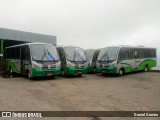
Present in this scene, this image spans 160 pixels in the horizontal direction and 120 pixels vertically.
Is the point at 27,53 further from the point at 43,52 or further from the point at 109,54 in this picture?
the point at 109,54

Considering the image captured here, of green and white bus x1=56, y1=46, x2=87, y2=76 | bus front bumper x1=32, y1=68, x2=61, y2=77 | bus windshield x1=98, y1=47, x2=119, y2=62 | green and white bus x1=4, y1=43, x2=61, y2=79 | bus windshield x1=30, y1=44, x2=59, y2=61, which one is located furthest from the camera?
bus windshield x1=98, y1=47, x2=119, y2=62

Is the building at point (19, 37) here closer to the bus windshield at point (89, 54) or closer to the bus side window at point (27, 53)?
the bus windshield at point (89, 54)

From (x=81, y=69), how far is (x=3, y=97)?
971 centimetres

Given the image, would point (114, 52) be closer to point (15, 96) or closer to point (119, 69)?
point (119, 69)

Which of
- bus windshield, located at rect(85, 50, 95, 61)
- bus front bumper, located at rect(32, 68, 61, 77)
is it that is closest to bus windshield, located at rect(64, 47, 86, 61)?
bus front bumper, located at rect(32, 68, 61, 77)

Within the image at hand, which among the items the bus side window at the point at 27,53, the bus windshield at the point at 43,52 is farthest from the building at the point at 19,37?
the bus windshield at the point at 43,52

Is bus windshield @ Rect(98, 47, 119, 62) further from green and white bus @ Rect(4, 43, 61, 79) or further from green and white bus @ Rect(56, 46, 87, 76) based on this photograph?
green and white bus @ Rect(4, 43, 61, 79)

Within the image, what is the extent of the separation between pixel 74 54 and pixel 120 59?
13.2 ft

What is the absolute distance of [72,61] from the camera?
63.4ft

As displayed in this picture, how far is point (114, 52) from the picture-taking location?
20844 mm

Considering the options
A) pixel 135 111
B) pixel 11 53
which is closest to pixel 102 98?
pixel 135 111

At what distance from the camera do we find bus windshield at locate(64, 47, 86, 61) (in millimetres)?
19497

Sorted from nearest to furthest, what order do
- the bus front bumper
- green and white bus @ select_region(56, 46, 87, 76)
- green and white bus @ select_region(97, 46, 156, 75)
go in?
1. the bus front bumper
2. green and white bus @ select_region(56, 46, 87, 76)
3. green and white bus @ select_region(97, 46, 156, 75)

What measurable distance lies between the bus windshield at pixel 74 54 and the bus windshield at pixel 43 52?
5.09ft
